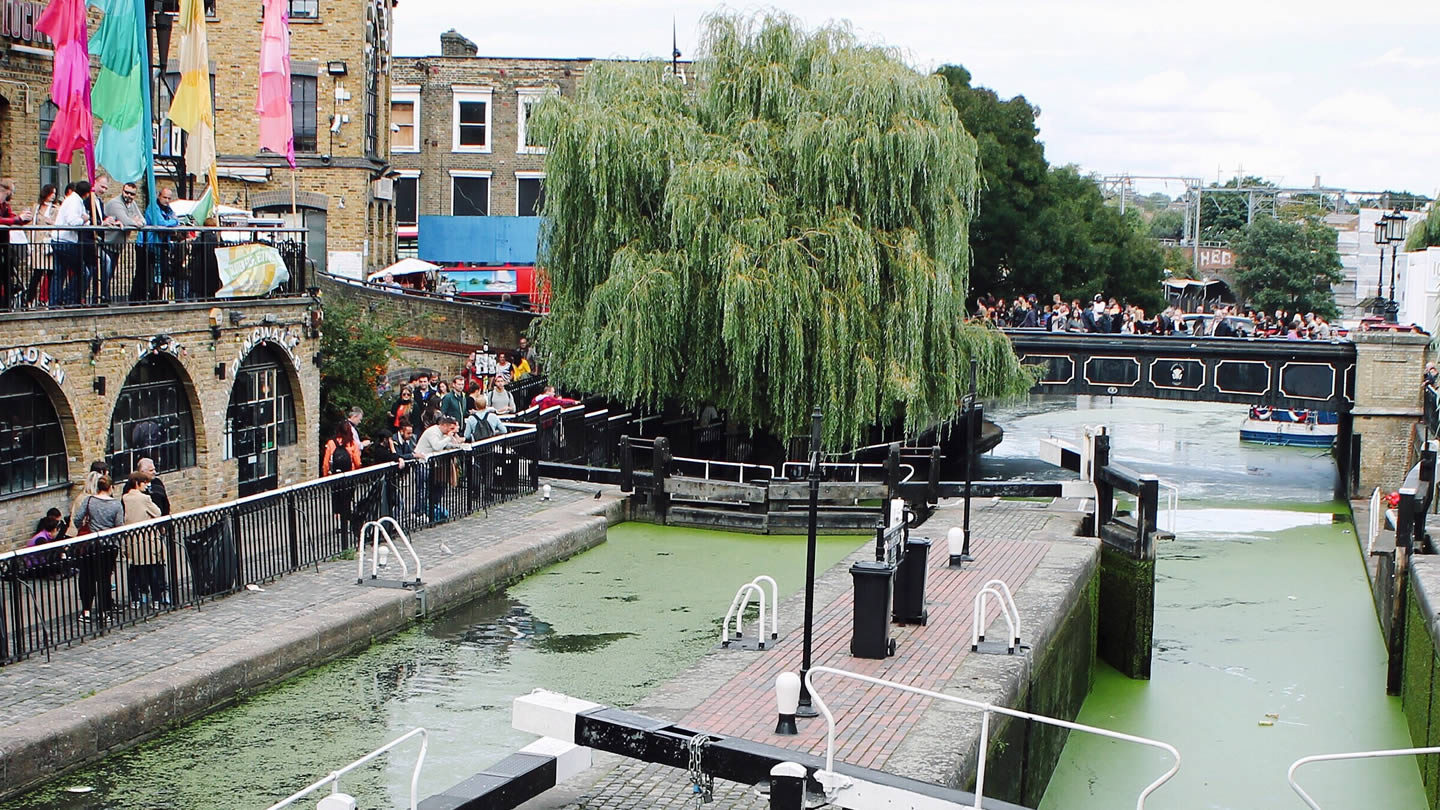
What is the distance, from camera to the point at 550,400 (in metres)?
26.7

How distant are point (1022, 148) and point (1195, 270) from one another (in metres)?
30.2

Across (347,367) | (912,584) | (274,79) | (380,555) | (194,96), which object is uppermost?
(274,79)

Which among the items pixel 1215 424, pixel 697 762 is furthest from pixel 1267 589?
pixel 1215 424

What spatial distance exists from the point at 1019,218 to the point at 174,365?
109 ft

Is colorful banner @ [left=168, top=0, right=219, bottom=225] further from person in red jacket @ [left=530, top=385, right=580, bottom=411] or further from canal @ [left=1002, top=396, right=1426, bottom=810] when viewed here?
canal @ [left=1002, top=396, right=1426, bottom=810]

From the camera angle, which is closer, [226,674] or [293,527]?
[226,674]

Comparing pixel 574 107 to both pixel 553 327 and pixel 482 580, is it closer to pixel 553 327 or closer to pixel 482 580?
pixel 553 327

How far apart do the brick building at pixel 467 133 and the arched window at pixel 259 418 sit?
2517cm

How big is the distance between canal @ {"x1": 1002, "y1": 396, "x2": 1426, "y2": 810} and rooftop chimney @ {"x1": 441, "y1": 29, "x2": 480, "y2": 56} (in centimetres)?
2874

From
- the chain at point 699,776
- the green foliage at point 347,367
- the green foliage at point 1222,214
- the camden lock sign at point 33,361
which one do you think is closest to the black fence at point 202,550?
the camden lock sign at point 33,361

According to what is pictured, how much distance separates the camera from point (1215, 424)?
156 feet

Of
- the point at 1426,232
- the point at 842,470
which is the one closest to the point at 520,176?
the point at 842,470

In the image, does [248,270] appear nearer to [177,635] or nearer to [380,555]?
[380,555]

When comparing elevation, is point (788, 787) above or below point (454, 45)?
below
